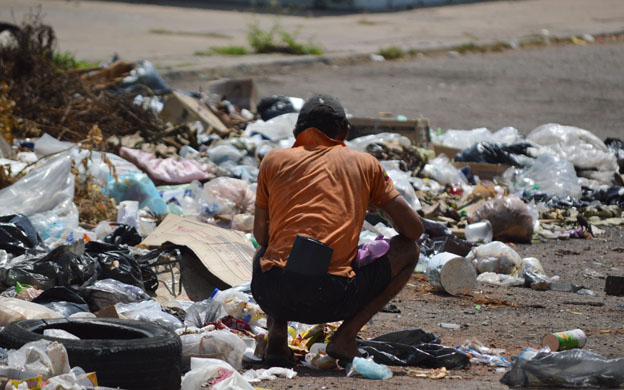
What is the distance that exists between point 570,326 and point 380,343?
3.79ft

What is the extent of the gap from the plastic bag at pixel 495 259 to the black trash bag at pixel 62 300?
8.22ft

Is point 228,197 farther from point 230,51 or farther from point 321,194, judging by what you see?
point 230,51

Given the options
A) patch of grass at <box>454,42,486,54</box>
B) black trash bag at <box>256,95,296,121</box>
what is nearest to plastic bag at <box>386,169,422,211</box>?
black trash bag at <box>256,95,296,121</box>

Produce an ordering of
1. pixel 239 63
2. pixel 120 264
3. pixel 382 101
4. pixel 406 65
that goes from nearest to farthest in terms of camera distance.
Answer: pixel 120 264 < pixel 382 101 < pixel 239 63 < pixel 406 65

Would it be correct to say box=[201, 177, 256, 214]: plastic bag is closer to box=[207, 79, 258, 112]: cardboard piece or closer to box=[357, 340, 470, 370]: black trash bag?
box=[357, 340, 470, 370]: black trash bag

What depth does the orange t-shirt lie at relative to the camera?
3.91 meters

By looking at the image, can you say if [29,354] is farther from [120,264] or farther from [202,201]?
[202,201]

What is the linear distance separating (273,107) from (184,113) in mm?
996

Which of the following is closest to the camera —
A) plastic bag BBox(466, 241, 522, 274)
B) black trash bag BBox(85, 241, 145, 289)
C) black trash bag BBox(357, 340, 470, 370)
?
black trash bag BBox(357, 340, 470, 370)

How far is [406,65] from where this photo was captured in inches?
583

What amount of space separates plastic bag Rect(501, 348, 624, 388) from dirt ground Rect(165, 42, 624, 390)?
0.55 ft

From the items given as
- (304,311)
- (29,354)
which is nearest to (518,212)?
(304,311)

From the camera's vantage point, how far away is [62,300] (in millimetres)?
4562

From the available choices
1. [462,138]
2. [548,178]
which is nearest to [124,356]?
[548,178]
